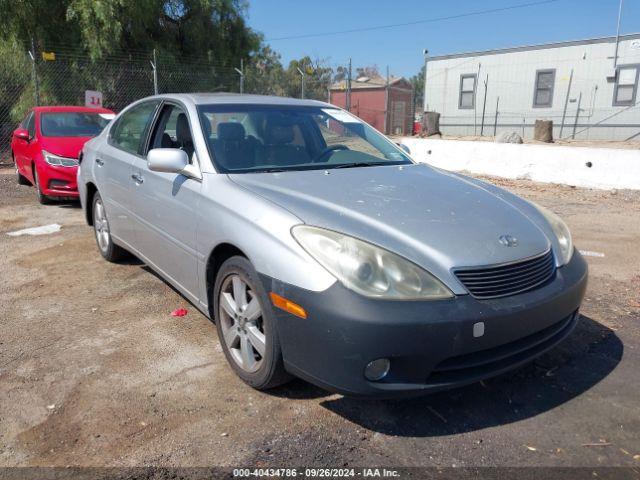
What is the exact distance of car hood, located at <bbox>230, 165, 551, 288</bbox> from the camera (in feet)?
8.27

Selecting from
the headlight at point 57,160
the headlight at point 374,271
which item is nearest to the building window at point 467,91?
the headlight at point 57,160

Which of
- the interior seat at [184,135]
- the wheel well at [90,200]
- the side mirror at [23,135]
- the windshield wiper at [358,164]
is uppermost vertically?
the interior seat at [184,135]

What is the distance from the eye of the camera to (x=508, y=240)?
2.71 meters

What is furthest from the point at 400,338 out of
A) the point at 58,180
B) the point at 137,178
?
the point at 58,180

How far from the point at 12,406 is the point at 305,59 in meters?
43.6

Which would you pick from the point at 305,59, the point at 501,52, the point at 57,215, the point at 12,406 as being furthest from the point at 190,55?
the point at 305,59

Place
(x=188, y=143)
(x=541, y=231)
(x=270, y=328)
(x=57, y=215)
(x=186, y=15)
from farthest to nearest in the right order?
(x=186, y=15), (x=57, y=215), (x=188, y=143), (x=541, y=231), (x=270, y=328)

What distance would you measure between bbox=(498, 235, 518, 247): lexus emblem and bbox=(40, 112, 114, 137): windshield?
7.53 metres

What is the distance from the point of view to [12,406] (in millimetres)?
2838

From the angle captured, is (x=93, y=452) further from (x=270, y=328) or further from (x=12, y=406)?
(x=270, y=328)

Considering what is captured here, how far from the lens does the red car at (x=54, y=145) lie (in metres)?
7.84

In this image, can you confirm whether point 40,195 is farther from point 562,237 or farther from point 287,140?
point 562,237

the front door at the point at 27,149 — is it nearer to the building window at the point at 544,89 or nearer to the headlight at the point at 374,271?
the headlight at the point at 374,271

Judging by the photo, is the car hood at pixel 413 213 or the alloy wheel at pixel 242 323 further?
the alloy wheel at pixel 242 323
